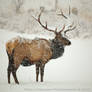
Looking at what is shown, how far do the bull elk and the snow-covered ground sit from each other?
0.15ft

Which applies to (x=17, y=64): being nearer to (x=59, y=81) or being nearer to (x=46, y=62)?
(x=46, y=62)

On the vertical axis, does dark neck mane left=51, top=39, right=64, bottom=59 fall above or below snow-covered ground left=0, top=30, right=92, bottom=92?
above

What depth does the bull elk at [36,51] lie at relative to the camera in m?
2.66

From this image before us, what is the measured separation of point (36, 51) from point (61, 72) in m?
0.35

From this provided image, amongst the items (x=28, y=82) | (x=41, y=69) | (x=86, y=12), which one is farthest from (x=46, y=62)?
(x=86, y=12)

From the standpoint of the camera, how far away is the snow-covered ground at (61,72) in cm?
265

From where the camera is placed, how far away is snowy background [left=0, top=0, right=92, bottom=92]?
2.66 m

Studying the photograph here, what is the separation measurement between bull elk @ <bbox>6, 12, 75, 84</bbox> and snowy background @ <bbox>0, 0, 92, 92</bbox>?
0.14 ft

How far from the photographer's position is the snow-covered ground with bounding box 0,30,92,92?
265 centimetres

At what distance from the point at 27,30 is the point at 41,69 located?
0.44m

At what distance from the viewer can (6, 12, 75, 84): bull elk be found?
2.66 meters

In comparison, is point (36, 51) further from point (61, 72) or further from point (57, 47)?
point (61, 72)

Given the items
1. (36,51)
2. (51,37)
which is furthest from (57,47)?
(36,51)

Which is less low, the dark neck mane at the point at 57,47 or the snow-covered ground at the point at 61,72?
the dark neck mane at the point at 57,47
